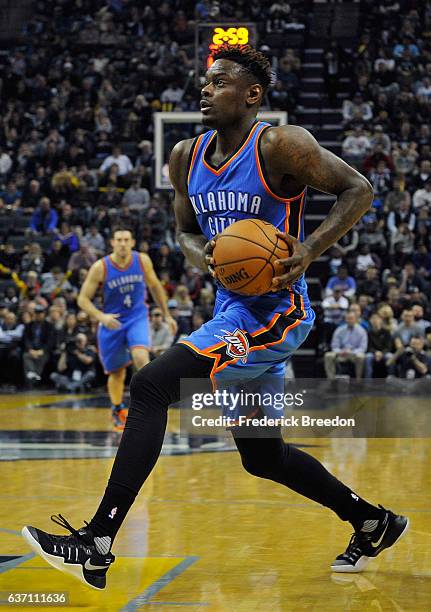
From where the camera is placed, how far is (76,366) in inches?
620

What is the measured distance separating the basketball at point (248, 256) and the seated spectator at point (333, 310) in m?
11.4

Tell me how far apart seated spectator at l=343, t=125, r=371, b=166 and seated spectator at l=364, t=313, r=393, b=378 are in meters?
5.60

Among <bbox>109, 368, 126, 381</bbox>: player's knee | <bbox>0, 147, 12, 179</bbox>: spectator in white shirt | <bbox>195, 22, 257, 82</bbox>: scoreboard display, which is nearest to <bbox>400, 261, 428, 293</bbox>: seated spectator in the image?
<bbox>195, 22, 257, 82</bbox>: scoreboard display

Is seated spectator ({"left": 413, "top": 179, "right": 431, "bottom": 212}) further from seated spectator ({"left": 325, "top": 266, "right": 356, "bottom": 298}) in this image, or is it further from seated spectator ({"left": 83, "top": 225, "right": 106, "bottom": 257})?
seated spectator ({"left": 83, "top": 225, "right": 106, "bottom": 257})

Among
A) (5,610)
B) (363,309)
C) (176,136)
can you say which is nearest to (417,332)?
(363,309)

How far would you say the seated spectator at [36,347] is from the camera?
635 inches

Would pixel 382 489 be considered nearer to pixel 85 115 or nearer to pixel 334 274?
pixel 334 274

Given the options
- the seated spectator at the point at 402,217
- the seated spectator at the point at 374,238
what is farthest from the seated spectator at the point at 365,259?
the seated spectator at the point at 402,217

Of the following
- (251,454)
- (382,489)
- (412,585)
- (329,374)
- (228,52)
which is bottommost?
(329,374)

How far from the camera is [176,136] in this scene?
18.2m

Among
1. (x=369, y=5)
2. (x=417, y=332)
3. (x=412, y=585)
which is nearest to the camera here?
(x=412, y=585)

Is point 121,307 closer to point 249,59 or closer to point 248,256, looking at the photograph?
point 249,59

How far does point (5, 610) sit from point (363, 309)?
12350mm

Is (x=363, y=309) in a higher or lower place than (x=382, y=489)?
lower
